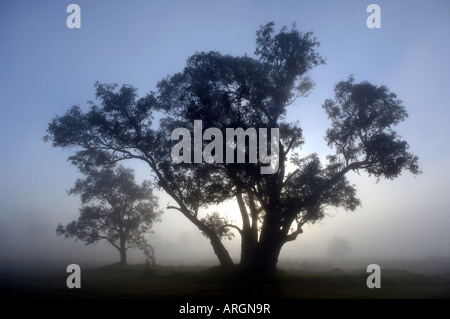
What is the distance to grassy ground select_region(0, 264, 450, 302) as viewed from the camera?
15.6 meters

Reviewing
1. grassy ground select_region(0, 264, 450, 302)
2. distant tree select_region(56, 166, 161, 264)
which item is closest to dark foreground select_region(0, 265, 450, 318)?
grassy ground select_region(0, 264, 450, 302)

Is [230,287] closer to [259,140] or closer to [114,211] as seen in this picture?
[259,140]

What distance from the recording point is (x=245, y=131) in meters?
21.7

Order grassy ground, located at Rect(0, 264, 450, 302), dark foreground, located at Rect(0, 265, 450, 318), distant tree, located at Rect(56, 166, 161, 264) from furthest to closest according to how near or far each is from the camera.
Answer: distant tree, located at Rect(56, 166, 161, 264), grassy ground, located at Rect(0, 264, 450, 302), dark foreground, located at Rect(0, 265, 450, 318)

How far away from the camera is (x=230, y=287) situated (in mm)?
19594

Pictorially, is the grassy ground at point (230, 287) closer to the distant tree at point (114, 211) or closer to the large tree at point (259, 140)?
the large tree at point (259, 140)

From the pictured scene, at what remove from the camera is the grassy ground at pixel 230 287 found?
614 inches

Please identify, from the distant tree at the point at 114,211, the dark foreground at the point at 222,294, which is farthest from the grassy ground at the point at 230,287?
the distant tree at the point at 114,211

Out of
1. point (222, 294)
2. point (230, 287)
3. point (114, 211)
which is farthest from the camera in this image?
point (114, 211)

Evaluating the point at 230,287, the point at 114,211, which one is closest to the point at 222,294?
the point at 230,287

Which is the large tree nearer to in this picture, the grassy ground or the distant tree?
the grassy ground

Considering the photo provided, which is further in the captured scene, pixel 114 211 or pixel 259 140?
pixel 114 211
